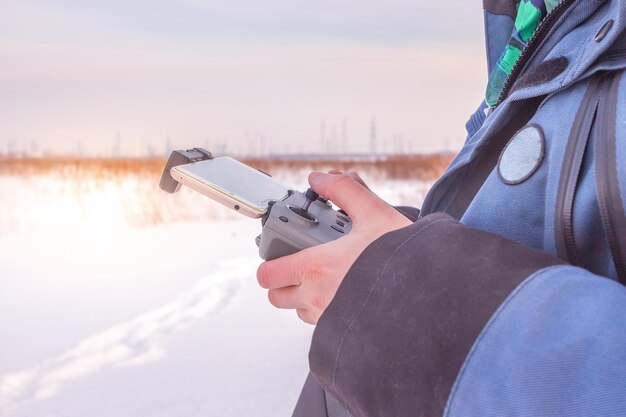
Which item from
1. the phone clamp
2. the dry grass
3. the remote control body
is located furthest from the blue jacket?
the dry grass

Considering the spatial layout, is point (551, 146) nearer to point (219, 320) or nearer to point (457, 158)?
point (457, 158)

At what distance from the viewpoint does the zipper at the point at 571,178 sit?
0.51 m

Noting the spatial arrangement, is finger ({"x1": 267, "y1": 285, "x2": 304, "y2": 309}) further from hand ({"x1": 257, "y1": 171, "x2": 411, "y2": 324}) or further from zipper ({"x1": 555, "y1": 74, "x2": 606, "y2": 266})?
zipper ({"x1": 555, "y1": 74, "x2": 606, "y2": 266})

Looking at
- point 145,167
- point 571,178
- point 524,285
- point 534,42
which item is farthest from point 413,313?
point 145,167

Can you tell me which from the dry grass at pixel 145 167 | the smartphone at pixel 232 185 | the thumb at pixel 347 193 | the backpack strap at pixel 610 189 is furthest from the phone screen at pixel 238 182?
the dry grass at pixel 145 167

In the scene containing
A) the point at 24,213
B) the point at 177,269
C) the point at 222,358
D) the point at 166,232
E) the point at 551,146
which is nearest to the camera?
the point at 551,146

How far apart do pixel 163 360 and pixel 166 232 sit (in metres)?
3.79

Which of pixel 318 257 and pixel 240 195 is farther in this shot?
pixel 240 195

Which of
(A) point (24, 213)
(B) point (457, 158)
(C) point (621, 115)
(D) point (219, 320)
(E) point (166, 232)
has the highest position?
(C) point (621, 115)

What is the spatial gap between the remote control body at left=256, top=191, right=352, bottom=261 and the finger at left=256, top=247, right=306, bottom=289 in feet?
0.18

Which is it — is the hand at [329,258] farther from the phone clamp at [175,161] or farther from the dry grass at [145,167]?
the dry grass at [145,167]

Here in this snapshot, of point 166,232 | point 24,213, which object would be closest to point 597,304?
point 166,232

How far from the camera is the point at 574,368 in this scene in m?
0.41

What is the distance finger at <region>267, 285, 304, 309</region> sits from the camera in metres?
0.61
